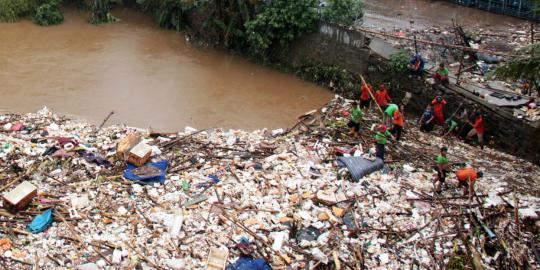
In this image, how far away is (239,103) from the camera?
472 inches

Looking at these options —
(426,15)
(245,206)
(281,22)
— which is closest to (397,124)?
(245,206)

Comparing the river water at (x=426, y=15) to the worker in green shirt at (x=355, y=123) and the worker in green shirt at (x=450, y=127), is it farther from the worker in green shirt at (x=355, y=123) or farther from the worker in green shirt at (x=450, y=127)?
the worker in green shirt at (x=355, y=123)

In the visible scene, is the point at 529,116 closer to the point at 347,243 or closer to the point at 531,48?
the point at 531,48

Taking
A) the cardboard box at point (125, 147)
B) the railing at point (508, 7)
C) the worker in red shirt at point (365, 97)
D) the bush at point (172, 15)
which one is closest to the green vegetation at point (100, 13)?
the bush at point (172, 15)

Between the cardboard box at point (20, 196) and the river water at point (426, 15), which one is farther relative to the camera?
the river water at point (426, 15)

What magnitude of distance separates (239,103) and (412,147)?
15.5ft

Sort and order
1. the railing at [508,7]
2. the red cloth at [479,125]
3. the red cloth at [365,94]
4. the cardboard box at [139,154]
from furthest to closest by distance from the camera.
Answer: the railing at [508,7] < the red cloth at [365,94] < the red cloth at [479,125] < the cardboard box at [139,154]

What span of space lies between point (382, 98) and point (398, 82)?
→ 104 centimetres

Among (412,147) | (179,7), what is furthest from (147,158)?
(179,7)

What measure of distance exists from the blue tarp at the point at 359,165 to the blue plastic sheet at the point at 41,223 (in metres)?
4.98

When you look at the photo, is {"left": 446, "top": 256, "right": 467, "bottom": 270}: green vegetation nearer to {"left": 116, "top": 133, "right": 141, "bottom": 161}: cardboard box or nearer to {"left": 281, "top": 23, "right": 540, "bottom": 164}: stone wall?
{"left": 281, "top": 23, "right": 540, "bottom": 164}: stone wall

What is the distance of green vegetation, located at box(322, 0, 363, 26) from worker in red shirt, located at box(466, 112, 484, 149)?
4569mm

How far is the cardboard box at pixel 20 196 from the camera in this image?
6.77 metres

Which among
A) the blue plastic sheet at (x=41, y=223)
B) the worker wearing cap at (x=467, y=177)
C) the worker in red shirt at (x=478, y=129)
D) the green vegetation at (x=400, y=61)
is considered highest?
the green vegetation at (x=400, y=61)
